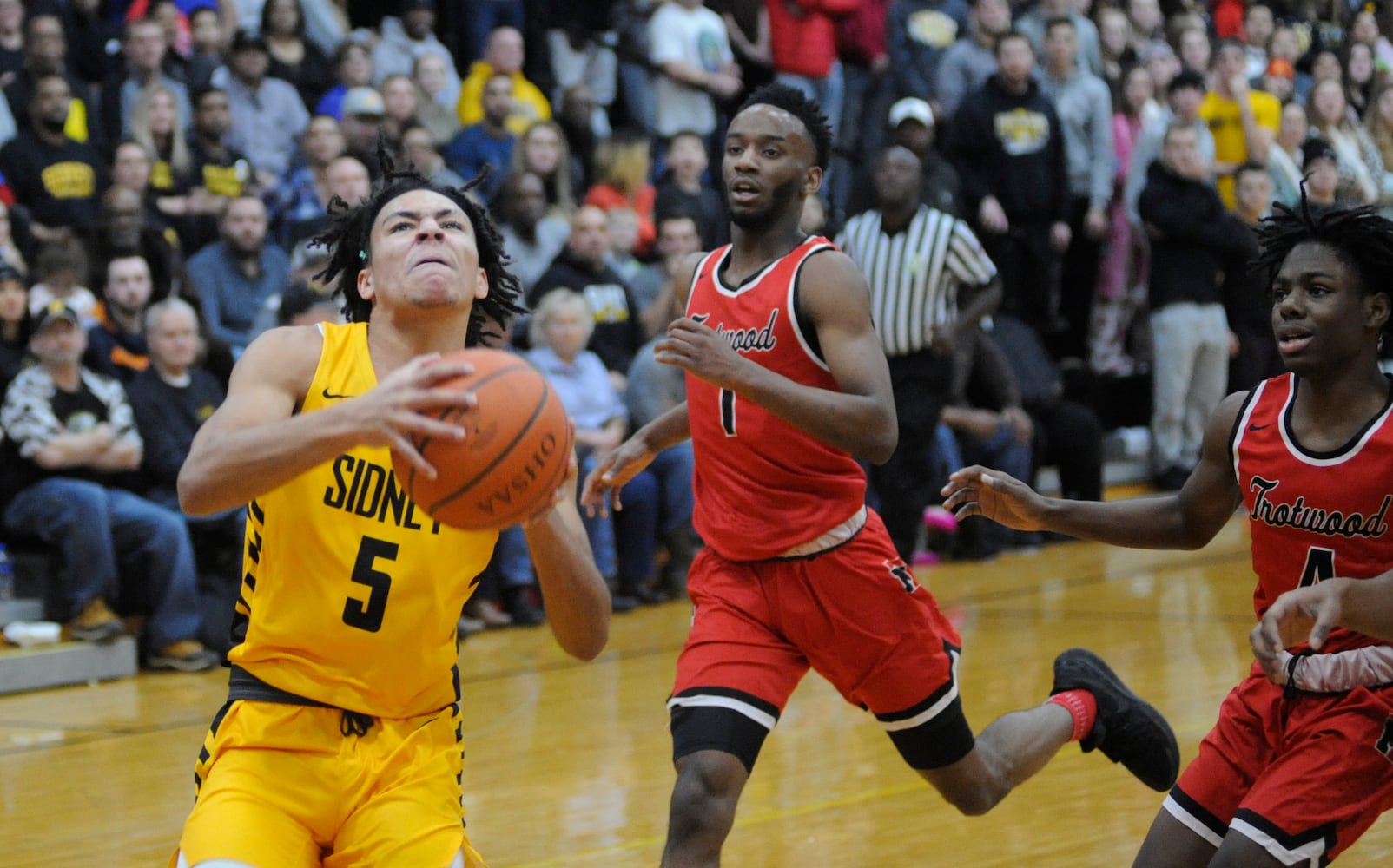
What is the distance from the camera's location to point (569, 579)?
354 centimetres

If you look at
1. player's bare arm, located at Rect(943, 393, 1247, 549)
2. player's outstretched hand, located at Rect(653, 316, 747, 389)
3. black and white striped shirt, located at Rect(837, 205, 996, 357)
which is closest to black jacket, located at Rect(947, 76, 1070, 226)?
black and white striped shirt, located at Rect(837, 205, 996, 357)

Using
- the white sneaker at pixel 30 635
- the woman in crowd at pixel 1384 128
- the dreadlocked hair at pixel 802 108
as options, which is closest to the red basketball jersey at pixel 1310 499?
the dreadlocked hair at pixel 802 108

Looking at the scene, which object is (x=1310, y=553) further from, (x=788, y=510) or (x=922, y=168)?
(x=922, y=168)

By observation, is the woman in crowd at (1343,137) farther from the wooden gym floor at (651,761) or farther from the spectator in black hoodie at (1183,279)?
the wooden gym floor at (651,761)

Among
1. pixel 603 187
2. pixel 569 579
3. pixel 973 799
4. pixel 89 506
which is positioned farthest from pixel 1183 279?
pixel 569 579

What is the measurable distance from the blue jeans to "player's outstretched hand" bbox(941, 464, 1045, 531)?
4783mm

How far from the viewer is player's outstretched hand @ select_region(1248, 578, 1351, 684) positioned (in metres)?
3.47

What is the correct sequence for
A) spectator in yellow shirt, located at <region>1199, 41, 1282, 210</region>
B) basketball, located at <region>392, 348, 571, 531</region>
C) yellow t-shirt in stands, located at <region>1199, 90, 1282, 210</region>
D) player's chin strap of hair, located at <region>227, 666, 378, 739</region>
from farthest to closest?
yellow t-shirt in stands, located at <region>1199, 90, 1282, 210</region> → spectator in yellow shirt, located at <region>1199, 41, 1282, 210</region> → player's chin strap of hair, located at <region>227, 666, 378, 739</region> → basketball, located at <region>392, 348, 571, 531</region>

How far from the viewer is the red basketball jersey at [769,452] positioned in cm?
459

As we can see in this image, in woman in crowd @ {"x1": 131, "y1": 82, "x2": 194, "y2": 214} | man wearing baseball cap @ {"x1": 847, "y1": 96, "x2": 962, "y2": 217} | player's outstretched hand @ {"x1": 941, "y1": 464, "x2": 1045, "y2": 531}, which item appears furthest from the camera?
man wearing baseball cap @ {"x1": 847, "y1": 96, "x2": 962, "y2": 217}

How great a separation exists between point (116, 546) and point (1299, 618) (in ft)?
19.7

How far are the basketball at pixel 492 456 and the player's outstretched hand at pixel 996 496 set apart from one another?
1.41 metres

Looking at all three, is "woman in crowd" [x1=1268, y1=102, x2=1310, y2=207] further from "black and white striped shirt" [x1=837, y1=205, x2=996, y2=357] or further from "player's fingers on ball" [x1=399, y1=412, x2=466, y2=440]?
"player's fingers on ball" [x1=399, y1=412, x2=466, y2=440]

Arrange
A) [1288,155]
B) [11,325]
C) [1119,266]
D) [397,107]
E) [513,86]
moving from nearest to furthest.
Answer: [11,325] < [397,107] < [513,86] < [1119,266] < [1288,155]
